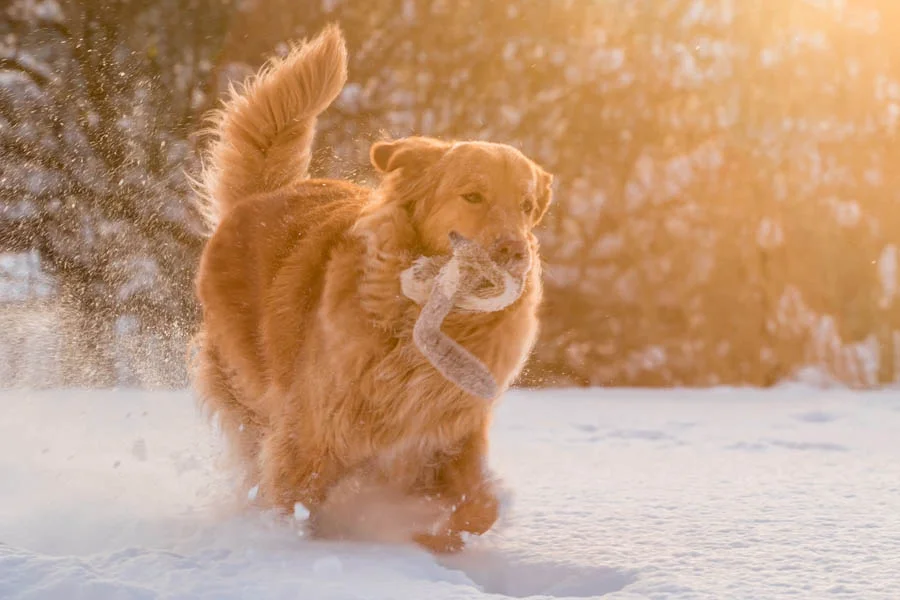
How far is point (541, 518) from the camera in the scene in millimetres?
3658

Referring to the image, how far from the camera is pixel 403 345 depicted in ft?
10.3

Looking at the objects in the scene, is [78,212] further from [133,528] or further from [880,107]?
[880,107]

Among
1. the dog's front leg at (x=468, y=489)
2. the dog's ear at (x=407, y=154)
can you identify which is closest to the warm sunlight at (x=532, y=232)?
the dog's front leg at (x=468, y=489)

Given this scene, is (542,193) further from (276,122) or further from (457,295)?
(276,122)

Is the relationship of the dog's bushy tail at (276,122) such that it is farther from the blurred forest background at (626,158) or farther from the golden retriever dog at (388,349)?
the blurred forest background at (626,158)

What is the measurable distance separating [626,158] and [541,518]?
13.4 feet

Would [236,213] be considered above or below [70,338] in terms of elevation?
above

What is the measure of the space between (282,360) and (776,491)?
2.12 metres

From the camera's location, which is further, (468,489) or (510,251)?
(468,489)

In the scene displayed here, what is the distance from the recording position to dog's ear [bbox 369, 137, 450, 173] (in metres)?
3.22

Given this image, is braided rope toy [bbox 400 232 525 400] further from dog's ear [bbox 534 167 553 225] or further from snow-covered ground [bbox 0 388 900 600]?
snow-covered ground [bbox 0 388 900 600]

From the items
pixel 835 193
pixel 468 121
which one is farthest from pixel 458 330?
pixel 835 193

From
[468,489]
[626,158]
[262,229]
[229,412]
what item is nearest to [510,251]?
[468,489]

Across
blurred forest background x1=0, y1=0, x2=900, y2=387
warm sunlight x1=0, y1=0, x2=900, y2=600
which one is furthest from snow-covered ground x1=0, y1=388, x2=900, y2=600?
blurred forest background x1=0, y1=0, x2=900, y2=387
